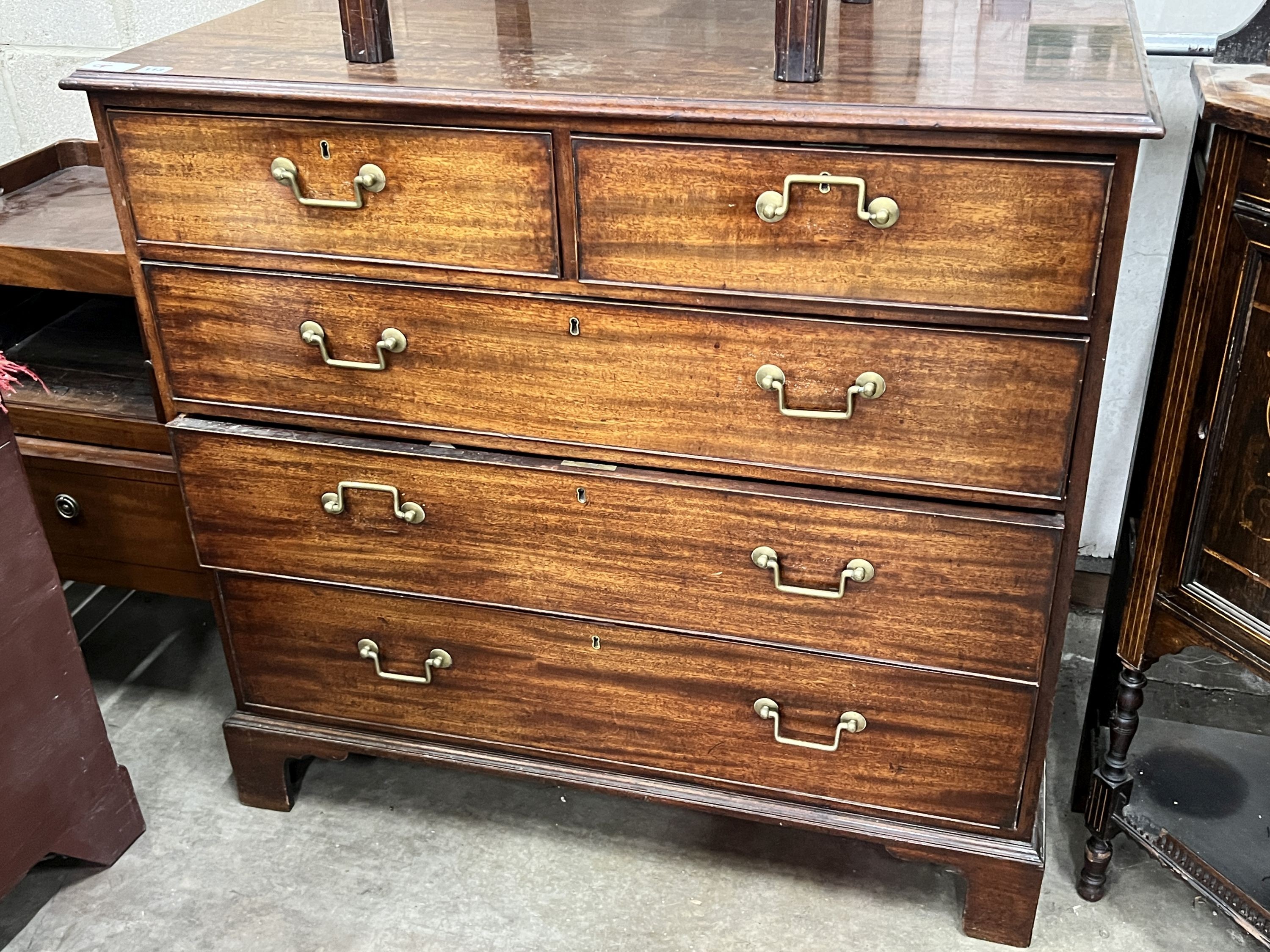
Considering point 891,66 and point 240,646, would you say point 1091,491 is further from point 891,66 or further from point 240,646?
point 240,646

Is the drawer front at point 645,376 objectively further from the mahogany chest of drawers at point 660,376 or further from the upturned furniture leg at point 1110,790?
the upturned furniture leg at point 1110,790

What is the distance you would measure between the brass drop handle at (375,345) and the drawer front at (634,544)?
0.39ft

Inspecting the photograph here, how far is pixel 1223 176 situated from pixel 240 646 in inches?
60.2

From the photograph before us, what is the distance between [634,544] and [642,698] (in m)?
0.26

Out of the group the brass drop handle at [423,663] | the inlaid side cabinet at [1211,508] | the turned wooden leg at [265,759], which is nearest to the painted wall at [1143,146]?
the inlaid side cabinet at [1211,508]

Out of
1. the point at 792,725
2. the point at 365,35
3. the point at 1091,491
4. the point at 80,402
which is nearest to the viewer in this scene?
the point at 365,35

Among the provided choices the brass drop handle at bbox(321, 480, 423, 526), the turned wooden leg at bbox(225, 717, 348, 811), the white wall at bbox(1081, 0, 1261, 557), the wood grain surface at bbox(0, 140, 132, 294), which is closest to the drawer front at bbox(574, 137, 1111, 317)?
the brass drop handle at bbox(321, 480, 423, 526)

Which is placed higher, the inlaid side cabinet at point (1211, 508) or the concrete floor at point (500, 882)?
the inlaid side cabinet at point (1211, 508)

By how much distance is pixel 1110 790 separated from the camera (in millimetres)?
1783

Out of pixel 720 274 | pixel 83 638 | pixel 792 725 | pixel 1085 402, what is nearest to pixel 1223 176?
pixel 1085 402

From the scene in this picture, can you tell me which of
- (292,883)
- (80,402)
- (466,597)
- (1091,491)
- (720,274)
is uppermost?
(720,274)

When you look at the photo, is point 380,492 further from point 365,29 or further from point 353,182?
point 365,29

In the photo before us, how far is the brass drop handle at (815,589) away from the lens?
1.57 meters

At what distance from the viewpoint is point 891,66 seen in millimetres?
1459
